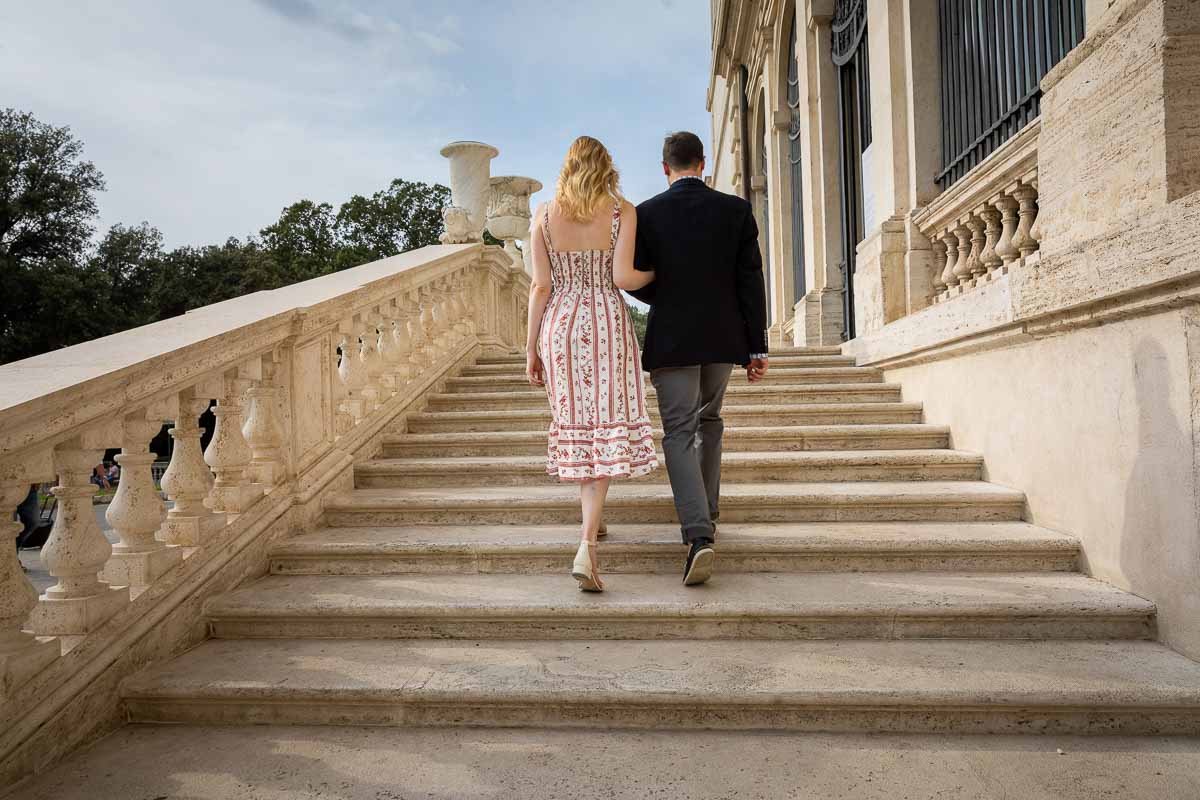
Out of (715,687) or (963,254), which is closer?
(715,687)

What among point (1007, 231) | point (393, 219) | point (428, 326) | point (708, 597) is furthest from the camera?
point (393, 219)

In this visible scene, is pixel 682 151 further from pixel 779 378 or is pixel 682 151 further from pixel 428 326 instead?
pixel 428 326

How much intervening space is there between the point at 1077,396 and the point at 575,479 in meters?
2.07

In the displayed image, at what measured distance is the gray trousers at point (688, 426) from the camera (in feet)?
9.69

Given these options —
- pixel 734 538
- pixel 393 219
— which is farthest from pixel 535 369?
pixel 393 219

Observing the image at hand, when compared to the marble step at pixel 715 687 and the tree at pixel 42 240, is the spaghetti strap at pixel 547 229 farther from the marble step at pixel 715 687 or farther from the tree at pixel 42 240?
the tree at pixel 42 240

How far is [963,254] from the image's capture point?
5.01 m

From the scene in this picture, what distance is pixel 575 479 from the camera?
116 inches

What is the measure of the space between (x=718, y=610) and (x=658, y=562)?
55cm

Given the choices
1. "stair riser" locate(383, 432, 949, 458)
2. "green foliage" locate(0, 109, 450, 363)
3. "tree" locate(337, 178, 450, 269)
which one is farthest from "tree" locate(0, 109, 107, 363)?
"stair riser" locate(383, 432, 949, 458)

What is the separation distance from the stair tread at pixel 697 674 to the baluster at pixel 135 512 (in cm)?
36

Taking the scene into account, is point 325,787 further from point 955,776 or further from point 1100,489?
point 1100,489

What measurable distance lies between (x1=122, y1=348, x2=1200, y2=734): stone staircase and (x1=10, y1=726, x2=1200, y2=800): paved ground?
0.08m

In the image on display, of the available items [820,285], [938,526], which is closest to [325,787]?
[938,526]
